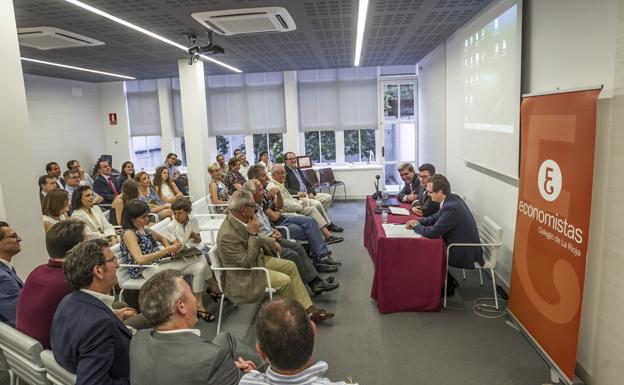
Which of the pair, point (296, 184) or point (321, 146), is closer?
point (296, 184)

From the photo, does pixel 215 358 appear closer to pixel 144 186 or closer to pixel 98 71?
pixel 144 186

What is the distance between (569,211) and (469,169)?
3.31 m

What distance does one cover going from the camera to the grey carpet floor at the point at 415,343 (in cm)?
310

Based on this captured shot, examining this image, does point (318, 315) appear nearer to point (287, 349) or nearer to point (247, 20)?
point (287, 349)

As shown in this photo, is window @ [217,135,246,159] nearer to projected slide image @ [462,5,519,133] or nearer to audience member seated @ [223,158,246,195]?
audience member seated @ [223,158,246,195]

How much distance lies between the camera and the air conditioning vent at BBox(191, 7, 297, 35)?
4.54 meters

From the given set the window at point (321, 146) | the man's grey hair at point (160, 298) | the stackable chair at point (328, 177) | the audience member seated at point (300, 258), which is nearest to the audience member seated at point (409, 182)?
the audience member seated at point (300, 258)

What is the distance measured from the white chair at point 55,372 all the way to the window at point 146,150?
32.4ft

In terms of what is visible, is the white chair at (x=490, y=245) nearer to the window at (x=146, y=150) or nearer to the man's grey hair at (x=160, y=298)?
the man's grey hair at (x=160, y=298)

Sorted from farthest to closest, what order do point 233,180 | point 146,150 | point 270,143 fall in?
point 146,150, point 270,143, point 233,180

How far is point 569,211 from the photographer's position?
2.76 m

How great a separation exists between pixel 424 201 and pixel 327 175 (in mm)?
4761

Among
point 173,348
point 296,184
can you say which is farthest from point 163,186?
point 173,348

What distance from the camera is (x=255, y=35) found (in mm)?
5852
